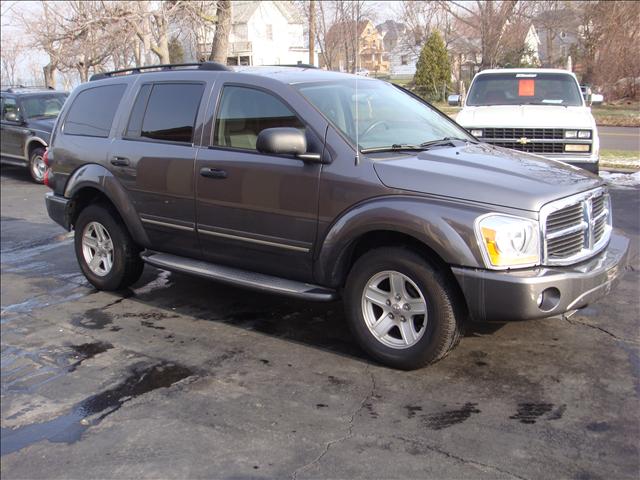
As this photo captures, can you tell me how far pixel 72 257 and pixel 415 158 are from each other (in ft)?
16.5

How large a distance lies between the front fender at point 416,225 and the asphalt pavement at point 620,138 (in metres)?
12.6

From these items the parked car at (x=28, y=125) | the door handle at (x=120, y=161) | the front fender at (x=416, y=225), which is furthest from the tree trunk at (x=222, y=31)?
the front fender at (x=416, y=225)

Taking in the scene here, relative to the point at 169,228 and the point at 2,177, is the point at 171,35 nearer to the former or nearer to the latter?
the point at 2,177

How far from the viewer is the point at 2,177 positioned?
50.3 ft

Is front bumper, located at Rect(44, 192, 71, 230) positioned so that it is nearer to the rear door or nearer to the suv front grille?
the rear door

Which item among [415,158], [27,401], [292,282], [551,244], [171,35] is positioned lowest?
[27,401]

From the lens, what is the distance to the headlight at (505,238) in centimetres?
363

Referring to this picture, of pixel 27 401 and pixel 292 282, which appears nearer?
pixel 27 401

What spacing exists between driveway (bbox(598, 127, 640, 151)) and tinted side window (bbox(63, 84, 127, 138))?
12595 mm

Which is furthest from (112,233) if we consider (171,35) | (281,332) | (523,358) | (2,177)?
(171,35)

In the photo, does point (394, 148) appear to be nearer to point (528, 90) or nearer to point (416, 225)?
point (416, 225)

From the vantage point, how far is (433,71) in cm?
2492

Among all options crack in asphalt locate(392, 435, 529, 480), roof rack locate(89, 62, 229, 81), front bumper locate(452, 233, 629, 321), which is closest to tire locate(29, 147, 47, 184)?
roof rack locate(89, 62, 229, 81)

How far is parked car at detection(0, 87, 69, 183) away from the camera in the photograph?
1401cm
